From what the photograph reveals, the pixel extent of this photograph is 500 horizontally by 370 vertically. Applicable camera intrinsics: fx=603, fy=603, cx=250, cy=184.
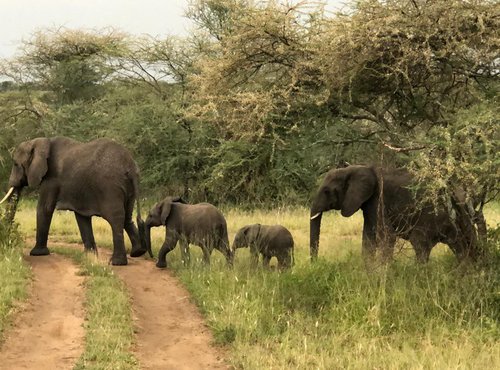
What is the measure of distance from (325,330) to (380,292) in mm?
828

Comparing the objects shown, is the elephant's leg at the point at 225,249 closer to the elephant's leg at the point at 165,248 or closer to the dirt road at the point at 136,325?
the elephant's leg at the point at 165,248

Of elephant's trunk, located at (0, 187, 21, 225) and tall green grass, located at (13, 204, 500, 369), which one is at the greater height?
elephant's trunk, located at (0, 187, 21, 225)

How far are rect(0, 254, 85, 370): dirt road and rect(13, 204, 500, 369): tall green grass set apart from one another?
1.48 meters

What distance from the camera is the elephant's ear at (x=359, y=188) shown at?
8.91 metres

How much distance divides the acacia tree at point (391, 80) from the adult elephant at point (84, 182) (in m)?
2.03

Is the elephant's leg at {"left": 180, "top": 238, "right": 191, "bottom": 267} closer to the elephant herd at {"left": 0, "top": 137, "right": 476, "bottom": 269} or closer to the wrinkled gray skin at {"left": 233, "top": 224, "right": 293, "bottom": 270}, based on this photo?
the elephant herd at {"left": 0, "top": 137, "right": 476, "bottom": 269}

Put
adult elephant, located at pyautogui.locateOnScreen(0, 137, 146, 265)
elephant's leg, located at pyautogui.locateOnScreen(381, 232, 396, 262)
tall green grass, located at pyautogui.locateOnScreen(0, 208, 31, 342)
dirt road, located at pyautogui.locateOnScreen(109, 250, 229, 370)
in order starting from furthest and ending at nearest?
1. adult elephant, located at pyautogui.locateOnScreen(0, 137, 146, 265)
2. elephant's leg, located at pyautogui.locateOnScreen(381, 232, 396, 262)
3. tall green grass, located at pyautogui.locateOnScreen(0, 208, 31, 342)
4. dirt road, located at pyautogui.locateOnScreen(109, 250, 229, 370)

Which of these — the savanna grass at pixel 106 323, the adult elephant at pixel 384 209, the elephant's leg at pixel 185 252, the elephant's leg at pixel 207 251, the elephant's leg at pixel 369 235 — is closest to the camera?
the savanna grass at pixel 106 323

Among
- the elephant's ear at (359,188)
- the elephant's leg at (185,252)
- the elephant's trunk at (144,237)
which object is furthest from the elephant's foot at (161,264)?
the elephant's ear at (359,188)

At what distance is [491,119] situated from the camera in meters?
6.71

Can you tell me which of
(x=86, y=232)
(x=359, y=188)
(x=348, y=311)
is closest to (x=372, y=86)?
(x=359, y=188)

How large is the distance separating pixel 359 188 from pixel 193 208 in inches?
107

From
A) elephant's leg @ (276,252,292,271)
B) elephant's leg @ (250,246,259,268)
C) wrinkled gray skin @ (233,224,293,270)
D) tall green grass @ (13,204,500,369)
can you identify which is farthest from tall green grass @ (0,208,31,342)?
elephant's leg @ (276,252,292,271)

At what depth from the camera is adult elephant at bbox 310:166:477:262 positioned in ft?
28.4
